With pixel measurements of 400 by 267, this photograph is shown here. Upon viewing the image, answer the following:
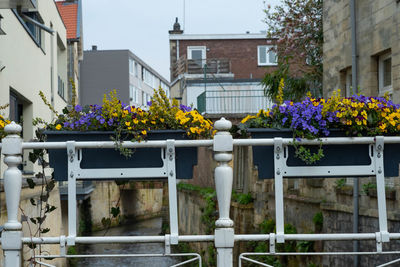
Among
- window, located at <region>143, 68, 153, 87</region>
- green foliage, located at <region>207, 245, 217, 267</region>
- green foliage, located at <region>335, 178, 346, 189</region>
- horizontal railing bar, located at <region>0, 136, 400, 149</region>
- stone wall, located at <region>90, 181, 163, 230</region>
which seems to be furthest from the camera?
window, located at <region>143, 68, 153, 87</region>

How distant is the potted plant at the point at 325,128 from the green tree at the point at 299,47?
12197 millimetres

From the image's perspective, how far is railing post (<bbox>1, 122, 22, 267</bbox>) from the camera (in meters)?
4.05

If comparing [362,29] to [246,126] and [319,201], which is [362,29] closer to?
[319,201]

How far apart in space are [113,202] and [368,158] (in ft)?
98.9

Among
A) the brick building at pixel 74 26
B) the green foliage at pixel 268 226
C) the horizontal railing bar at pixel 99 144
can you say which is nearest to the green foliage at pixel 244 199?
the green foliage at pixel 268 226

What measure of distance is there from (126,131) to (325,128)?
1.31 meters

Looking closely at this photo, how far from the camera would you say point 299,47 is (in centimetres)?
1756

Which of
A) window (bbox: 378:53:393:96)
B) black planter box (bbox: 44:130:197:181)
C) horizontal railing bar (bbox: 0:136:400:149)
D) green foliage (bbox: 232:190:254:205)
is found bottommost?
green foliage (bbox: 232:190:254:205)

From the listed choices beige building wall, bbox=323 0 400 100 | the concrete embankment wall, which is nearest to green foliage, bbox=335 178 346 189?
the concrete embankment wall

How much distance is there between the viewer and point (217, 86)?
1216 inches

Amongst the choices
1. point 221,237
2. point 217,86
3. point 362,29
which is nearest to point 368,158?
point 221,237

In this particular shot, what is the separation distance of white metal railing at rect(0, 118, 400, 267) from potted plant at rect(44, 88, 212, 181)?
0.07 metres

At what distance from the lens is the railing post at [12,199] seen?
4.05 m

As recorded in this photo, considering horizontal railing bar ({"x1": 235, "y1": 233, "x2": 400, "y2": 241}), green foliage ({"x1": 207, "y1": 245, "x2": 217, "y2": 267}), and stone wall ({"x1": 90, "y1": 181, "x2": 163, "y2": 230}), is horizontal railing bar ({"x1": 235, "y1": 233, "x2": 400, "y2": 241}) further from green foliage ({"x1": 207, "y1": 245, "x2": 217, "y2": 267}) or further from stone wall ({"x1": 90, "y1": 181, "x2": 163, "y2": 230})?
stone wall ({"x1": 90, "y1": 181, "x2": 163, "y2": 230})
